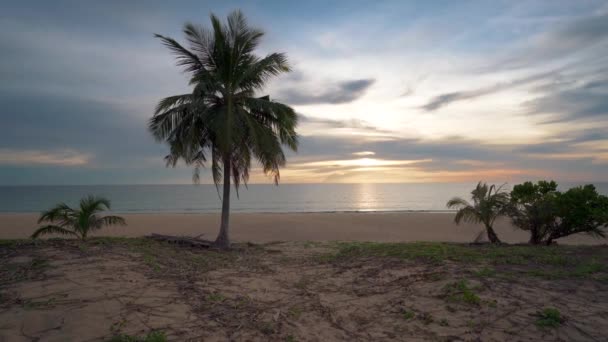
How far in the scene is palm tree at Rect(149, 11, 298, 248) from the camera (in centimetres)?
1026

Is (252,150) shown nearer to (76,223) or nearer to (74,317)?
(76,223)

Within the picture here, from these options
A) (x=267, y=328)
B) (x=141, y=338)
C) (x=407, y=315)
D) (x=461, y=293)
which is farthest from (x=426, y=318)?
(x=141, y=338)

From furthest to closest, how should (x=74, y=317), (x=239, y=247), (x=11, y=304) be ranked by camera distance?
1. (x=239, y=247)
2. (x=11, y=304)
3. (x=74, y=317)

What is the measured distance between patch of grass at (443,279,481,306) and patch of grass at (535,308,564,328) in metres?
0.73

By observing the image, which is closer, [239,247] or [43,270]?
[43,270]

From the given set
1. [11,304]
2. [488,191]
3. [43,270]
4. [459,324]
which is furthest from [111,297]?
[488,191]

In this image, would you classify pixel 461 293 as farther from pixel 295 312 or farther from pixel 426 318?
pixel 295 312

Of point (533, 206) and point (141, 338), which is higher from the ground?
point (533, 206)

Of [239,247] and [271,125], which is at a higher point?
[271,125]

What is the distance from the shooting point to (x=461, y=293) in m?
5.09

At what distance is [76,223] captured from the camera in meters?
10.4

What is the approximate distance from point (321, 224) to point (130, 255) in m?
18.0

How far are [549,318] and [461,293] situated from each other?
1.13m

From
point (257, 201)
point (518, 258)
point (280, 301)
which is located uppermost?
point (518, 258)
